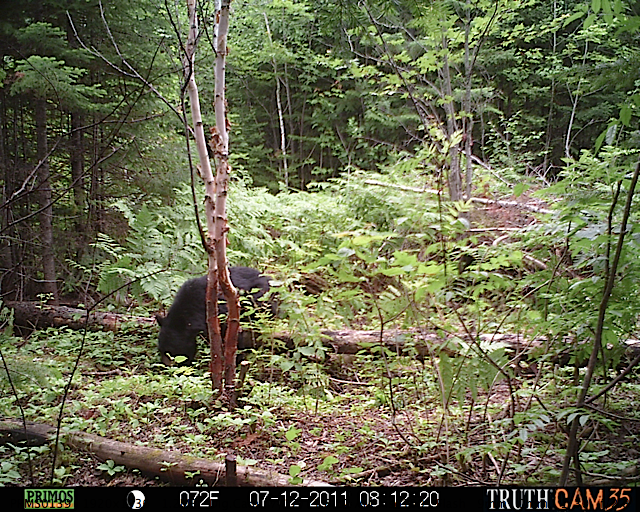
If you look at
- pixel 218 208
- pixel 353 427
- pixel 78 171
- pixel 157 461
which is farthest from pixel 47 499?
pixel 78 171

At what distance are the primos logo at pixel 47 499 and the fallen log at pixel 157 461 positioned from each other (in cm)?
48

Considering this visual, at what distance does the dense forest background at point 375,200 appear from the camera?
7.62ft

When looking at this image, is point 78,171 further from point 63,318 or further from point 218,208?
point 218,208

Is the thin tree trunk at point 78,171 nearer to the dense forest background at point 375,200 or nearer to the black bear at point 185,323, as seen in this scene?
the dense forest background at point 375,200

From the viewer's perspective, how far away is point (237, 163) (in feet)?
38.2

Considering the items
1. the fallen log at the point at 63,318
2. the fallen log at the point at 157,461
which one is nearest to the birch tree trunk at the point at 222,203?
the fallen log at the point at 157,461

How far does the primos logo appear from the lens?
2.23 meters

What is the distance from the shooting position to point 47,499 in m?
2.28

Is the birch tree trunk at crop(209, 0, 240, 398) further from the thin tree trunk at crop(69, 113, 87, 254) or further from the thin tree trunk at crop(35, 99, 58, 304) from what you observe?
the thin tree trunk at crop(69, 113, 87, 254)

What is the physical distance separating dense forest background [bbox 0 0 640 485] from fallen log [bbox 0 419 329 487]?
8.7 inches

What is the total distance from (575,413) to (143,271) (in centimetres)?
417

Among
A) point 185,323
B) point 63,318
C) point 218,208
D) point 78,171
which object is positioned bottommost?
point 63,318

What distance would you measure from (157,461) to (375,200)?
499 centimetres

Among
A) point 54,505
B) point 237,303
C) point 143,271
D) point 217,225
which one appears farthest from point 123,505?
point 143,271
